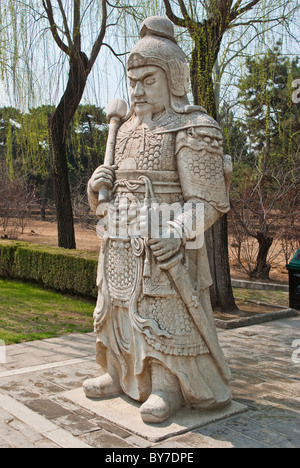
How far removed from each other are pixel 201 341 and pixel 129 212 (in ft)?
3.62

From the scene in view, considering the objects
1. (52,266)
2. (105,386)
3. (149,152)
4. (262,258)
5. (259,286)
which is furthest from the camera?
(262,258)

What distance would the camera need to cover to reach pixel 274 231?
37.8ft

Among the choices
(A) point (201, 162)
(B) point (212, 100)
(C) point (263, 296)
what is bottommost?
(C) point (263, 296)

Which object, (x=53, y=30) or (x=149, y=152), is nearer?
(x=149, y=152)

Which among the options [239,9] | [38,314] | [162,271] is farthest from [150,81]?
[38,314]

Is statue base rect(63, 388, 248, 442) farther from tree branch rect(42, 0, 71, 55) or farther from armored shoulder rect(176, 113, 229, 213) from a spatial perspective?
tree branch rect(42, 0, 71, 55)

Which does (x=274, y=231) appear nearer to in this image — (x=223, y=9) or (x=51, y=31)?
(x=223, y=9)

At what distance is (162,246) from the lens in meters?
3.57

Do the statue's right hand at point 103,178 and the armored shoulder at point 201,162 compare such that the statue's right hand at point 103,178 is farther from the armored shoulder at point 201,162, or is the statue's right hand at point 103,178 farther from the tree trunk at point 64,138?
the tree trunk at point 64,138

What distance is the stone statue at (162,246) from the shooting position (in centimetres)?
364

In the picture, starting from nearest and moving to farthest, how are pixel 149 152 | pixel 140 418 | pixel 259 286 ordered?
pixel 140 418 < pixel 149 152 < pixel 259 286

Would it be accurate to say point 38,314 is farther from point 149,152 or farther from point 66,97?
point 149,152

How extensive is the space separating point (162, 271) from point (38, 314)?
194 inches
